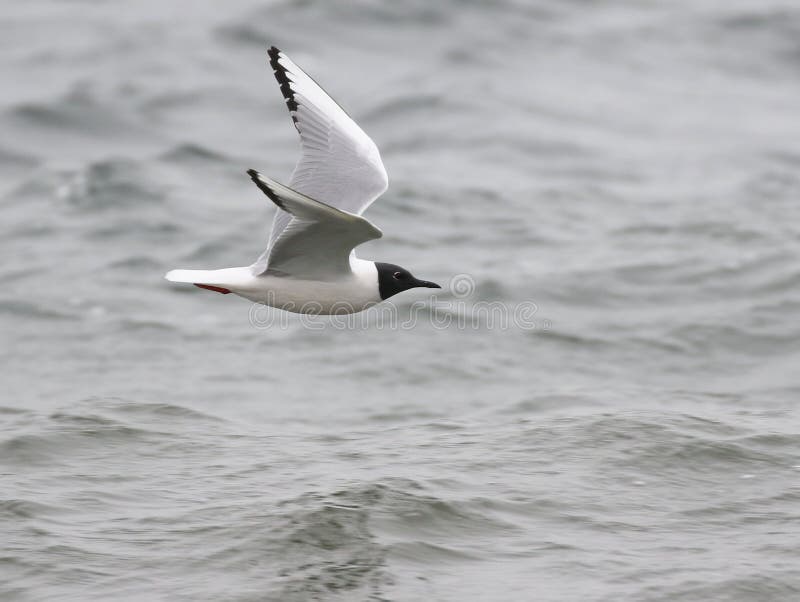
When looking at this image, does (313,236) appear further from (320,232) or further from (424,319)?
(424,319)

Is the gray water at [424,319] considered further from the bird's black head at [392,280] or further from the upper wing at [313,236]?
the upper wing at [313,236]

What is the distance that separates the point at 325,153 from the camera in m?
7.85

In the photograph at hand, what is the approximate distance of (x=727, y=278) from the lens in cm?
1296

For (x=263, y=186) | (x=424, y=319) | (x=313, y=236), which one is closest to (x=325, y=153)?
(x=313, y=236)

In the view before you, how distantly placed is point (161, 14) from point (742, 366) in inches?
562

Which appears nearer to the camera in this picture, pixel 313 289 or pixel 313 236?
pixel 313 236

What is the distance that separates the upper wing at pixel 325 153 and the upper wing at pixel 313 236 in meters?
0.45

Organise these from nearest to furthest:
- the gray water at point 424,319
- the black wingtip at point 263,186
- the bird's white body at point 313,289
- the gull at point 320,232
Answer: the black wingtip at point 263,186 < the gull at point 320,232 < the gray water at point 424,319 < the bird's white body at point 313,289

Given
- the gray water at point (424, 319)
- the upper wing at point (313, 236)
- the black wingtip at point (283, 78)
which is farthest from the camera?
the black wingtip at point (283, 78)

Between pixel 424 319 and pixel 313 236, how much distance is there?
207 inches

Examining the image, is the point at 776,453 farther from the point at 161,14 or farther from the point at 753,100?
the point at 161,14

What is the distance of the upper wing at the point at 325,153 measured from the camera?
7.65m

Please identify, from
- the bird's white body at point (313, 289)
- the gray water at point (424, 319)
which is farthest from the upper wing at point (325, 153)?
the gray water at point (424, 319)

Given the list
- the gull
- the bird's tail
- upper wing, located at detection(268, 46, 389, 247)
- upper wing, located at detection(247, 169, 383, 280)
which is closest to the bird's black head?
the gull
